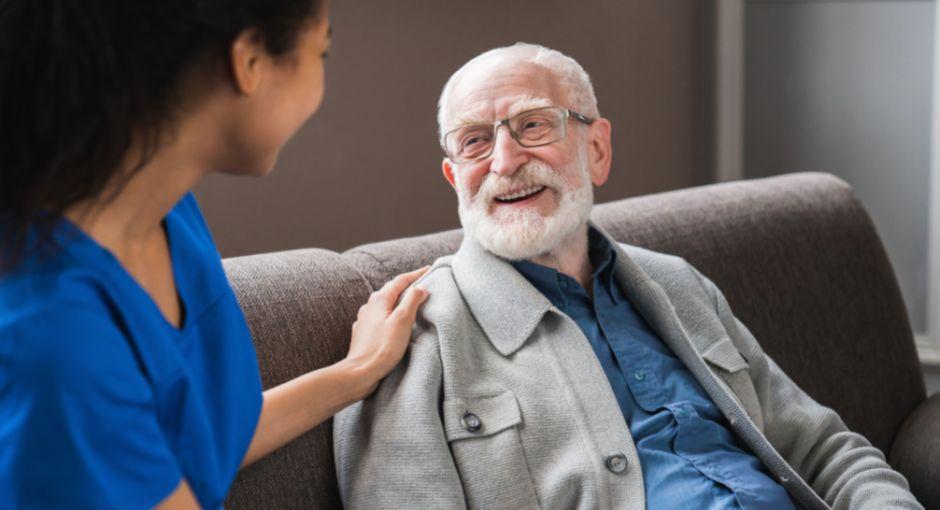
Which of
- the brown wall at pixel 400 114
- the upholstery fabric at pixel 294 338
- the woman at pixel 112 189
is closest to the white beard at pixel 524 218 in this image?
the upholstery fabric at pixel 294 338

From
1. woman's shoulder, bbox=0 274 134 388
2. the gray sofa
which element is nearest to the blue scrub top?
woman's shoulder, bbox=0 274 134 388

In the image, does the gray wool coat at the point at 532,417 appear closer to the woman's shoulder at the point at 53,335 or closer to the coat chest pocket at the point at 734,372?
the coat chest pocket at the point at 734,372

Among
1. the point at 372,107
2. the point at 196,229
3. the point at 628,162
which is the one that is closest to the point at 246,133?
the point at 196,229

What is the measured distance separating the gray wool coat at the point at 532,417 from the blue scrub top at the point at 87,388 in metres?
0.52

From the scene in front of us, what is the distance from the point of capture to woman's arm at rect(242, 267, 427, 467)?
1.43 metres

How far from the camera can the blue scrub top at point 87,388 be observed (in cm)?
90

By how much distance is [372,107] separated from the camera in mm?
2871

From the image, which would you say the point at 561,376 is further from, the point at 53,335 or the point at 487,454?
the point at 53,335

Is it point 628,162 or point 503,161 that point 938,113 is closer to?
point 628,162

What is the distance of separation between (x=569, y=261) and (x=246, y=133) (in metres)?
0.94

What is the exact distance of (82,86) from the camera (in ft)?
2.80

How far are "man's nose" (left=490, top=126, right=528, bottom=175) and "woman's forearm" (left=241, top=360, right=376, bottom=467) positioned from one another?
38 cm

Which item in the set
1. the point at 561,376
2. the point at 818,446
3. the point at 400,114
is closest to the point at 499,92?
the point at 561,376

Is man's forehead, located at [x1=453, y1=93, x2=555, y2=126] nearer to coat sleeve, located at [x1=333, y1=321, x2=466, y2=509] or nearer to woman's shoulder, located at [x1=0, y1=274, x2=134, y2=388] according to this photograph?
coat sleeve, located at [x1=333, y1=321, x2=466, y2=509]
